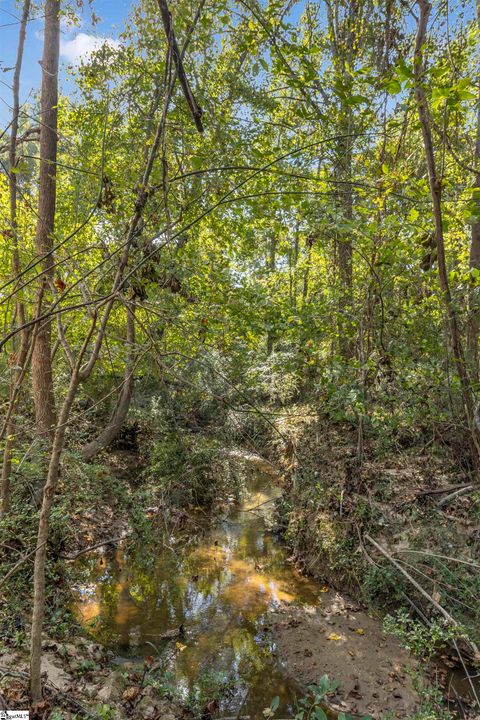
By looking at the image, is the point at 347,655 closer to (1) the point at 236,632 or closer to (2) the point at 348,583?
(2) the point at 348,583

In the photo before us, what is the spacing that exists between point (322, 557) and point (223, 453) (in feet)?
8.36

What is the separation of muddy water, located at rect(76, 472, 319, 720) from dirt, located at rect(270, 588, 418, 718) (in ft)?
0.60

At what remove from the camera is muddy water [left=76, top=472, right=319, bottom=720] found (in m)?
3.59

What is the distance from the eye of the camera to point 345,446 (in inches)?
248

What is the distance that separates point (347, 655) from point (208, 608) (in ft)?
5.14

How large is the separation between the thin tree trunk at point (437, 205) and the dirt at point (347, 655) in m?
2.17

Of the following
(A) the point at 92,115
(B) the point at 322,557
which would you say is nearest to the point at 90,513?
(B) the point at 322,557

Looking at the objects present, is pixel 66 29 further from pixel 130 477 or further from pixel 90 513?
pixel 130 477

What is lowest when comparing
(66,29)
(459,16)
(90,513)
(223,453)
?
(90,513)

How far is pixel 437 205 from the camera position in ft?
11.6

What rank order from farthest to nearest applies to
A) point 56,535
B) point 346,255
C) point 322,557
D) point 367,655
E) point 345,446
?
1. point 346,255
2. point 345,446
3. point 322,557
4. point 56,535
5. point 367,655

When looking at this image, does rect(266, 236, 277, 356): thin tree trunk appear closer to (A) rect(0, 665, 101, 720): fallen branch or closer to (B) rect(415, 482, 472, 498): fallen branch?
(B) rect(415, 482, 472, 498): fallen branch

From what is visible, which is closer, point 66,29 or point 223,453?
point 66,29

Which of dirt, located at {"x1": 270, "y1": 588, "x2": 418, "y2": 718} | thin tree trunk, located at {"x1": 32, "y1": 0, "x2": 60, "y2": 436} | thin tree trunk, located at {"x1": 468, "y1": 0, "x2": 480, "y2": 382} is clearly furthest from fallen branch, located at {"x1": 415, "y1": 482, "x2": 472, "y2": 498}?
thin tree trunk, located at {"x1": 32, "y1": 0, "x2": 60, "y2": 436}
